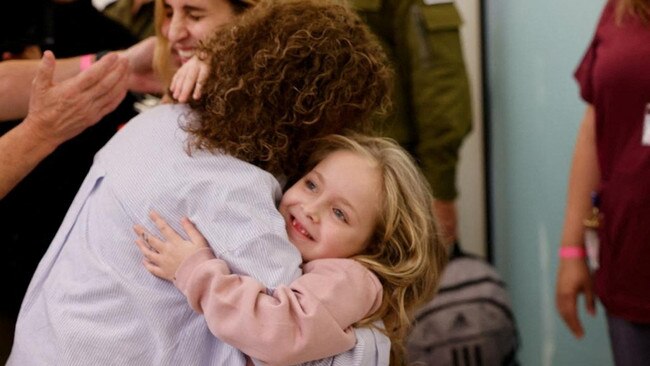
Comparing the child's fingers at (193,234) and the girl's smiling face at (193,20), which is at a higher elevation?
the girl's smiling face at (193,20)

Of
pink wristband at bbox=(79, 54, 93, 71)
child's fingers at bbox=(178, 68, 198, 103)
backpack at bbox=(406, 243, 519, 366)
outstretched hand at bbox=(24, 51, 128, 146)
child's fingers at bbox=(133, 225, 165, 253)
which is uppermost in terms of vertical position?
child's fingers at bbox=(178, 68, 198, 103)

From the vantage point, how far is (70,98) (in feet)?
5.26

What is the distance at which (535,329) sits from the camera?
300 centimetres

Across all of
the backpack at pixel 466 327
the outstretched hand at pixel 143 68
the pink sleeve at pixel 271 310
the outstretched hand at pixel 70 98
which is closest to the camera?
the pink sleeve at pixel 271 310

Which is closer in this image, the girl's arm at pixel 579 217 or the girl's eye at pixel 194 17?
the girl's eye at pixel 194 17

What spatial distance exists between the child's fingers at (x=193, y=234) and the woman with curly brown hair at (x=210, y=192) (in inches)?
0.6

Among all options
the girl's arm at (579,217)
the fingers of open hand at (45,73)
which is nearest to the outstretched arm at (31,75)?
the fingers of open hand at (45,73)

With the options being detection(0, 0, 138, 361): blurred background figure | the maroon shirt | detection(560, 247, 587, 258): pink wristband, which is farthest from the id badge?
detection(0, 0, 138, 361): blurred background figure

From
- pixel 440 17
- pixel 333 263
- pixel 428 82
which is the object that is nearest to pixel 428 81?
pixel 428 82

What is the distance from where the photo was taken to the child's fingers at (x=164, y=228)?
132 cm

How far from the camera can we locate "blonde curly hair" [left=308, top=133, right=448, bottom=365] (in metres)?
1.44

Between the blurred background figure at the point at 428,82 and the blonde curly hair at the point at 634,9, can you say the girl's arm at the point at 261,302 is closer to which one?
the blonde curly hair at the point at 634,9

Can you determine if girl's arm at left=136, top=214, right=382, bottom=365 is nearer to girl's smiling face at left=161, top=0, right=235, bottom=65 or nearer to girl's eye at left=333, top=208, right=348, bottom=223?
girl's eye at left=333, top=208, right=348, bottom=223

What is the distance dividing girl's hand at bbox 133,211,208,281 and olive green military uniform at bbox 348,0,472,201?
1184 millimetres
